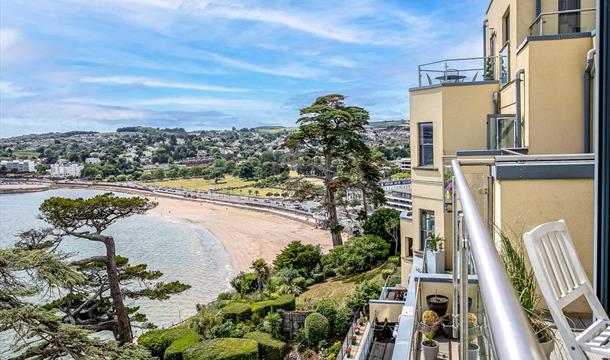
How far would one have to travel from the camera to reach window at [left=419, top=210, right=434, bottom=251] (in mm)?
10281

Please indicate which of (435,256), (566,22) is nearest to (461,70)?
(566,22)

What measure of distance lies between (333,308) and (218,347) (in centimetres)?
365

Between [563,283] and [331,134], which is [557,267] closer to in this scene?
[563,283]

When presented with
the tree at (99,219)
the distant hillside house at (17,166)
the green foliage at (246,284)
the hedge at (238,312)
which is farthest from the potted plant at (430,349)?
the distant hillside house at (17,166)

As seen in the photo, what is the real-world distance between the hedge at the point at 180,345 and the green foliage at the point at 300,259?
7.70 m

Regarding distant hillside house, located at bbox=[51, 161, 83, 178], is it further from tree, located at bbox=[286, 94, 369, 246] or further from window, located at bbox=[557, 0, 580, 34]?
window, located at bbox=[557, 0, 580, 34]

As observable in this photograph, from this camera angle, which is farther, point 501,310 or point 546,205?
point 546,205

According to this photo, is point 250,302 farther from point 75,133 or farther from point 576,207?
point 75,133

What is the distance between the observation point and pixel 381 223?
2261 centimetres

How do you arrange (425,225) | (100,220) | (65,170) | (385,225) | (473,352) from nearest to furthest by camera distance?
(473,352) → (425,225) → (100,220) → (385,225) → (65,170)

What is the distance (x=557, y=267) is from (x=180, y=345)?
12.6m

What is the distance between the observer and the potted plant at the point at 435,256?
7949 mm

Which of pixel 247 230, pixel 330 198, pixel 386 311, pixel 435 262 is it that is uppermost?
pixel 435 262

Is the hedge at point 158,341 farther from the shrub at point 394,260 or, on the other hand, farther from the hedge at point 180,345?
the shrub at point 394,260
